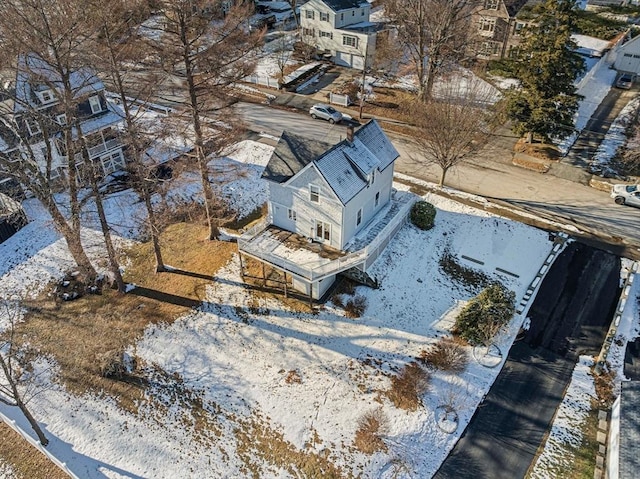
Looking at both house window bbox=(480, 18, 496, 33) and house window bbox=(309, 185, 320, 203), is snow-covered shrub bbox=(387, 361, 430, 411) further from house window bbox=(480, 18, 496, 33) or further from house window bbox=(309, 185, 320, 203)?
house window bbox=(480, 18, 496, 33)

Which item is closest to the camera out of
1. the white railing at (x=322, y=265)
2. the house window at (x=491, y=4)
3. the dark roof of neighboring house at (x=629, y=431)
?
the dark roof of neighboring house at (x=629, y=431)

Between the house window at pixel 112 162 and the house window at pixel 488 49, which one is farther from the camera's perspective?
the house window at pixel 488 49

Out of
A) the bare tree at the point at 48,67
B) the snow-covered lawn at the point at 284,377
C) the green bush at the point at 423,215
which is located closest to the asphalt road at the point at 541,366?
the snow-covered lawn at the point at 284,377

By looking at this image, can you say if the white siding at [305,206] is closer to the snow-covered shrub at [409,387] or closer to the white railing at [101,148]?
the snow-covered shrub at [409,387]

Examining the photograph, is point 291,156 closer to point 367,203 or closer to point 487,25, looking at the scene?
point 367,203

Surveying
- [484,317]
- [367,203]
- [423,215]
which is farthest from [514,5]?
[484,317]
